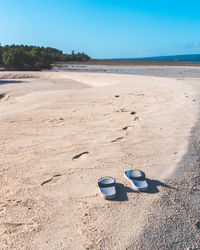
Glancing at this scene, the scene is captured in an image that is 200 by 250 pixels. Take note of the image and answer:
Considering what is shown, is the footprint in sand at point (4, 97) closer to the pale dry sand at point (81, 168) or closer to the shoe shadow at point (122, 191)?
the pale dry sand at point (81, 168)

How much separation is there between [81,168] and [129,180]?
0.65m

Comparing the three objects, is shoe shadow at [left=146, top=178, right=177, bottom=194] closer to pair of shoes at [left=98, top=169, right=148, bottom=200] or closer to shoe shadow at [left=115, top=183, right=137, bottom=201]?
pair of shoes at [left=98, top=169, right=148, bottom=200]

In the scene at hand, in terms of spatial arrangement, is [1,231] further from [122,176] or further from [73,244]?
[122,176]

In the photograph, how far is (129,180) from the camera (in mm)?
2693

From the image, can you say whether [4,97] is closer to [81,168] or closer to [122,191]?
[81,168]

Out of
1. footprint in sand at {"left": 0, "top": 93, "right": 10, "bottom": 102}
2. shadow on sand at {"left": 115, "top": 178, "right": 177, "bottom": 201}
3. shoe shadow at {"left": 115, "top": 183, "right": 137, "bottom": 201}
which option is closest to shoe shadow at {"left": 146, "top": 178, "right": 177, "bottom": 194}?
shadow on sand at {"left": 115, "top": 178, "right": 177, "bottom": 201}

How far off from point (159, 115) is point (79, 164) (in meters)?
2.76

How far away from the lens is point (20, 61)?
32.0 metres

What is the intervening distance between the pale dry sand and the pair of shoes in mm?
67

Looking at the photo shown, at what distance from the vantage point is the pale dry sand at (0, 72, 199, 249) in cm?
199

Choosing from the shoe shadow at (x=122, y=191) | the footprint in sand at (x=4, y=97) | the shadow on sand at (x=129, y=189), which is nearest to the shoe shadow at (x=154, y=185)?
the shadow on sand at (x=129, y=189)

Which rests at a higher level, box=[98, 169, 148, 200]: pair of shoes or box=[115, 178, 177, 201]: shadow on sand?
box=[98, 169, 148, 200]: pair of shoes

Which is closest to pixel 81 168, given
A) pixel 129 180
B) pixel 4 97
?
pixel 129 180

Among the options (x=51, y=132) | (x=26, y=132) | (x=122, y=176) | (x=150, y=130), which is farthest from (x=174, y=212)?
(x=26, y=132)
